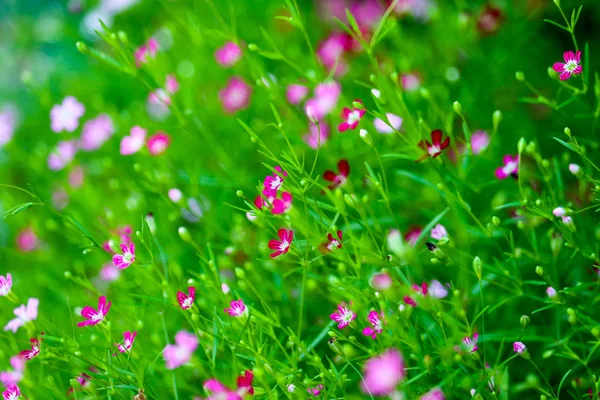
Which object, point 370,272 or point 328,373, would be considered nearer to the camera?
point 328,373

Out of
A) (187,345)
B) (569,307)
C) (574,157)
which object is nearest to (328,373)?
(187,345)

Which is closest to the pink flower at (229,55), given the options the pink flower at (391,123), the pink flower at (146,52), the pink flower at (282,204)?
the pink flower at (146,52)

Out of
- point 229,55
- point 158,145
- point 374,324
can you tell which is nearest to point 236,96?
point 229,55

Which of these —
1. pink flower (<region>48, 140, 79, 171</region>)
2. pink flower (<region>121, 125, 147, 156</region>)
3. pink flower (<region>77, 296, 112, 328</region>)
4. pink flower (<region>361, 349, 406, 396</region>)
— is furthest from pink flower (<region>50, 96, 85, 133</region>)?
pink flower (<region>361, 349, 406, 396</region>)

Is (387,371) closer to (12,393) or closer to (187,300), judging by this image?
(187,300)

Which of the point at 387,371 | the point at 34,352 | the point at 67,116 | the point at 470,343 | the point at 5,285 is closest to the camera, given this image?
the point at 387,371

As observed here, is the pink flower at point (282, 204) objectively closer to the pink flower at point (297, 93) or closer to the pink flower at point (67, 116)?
the pink flower at point (297, 93)

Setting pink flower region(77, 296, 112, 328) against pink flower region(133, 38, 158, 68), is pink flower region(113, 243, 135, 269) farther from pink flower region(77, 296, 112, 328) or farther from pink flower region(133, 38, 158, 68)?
pink flower region(133, 38, 158, 68)

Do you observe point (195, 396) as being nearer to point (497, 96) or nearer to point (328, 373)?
point (328, 373)
